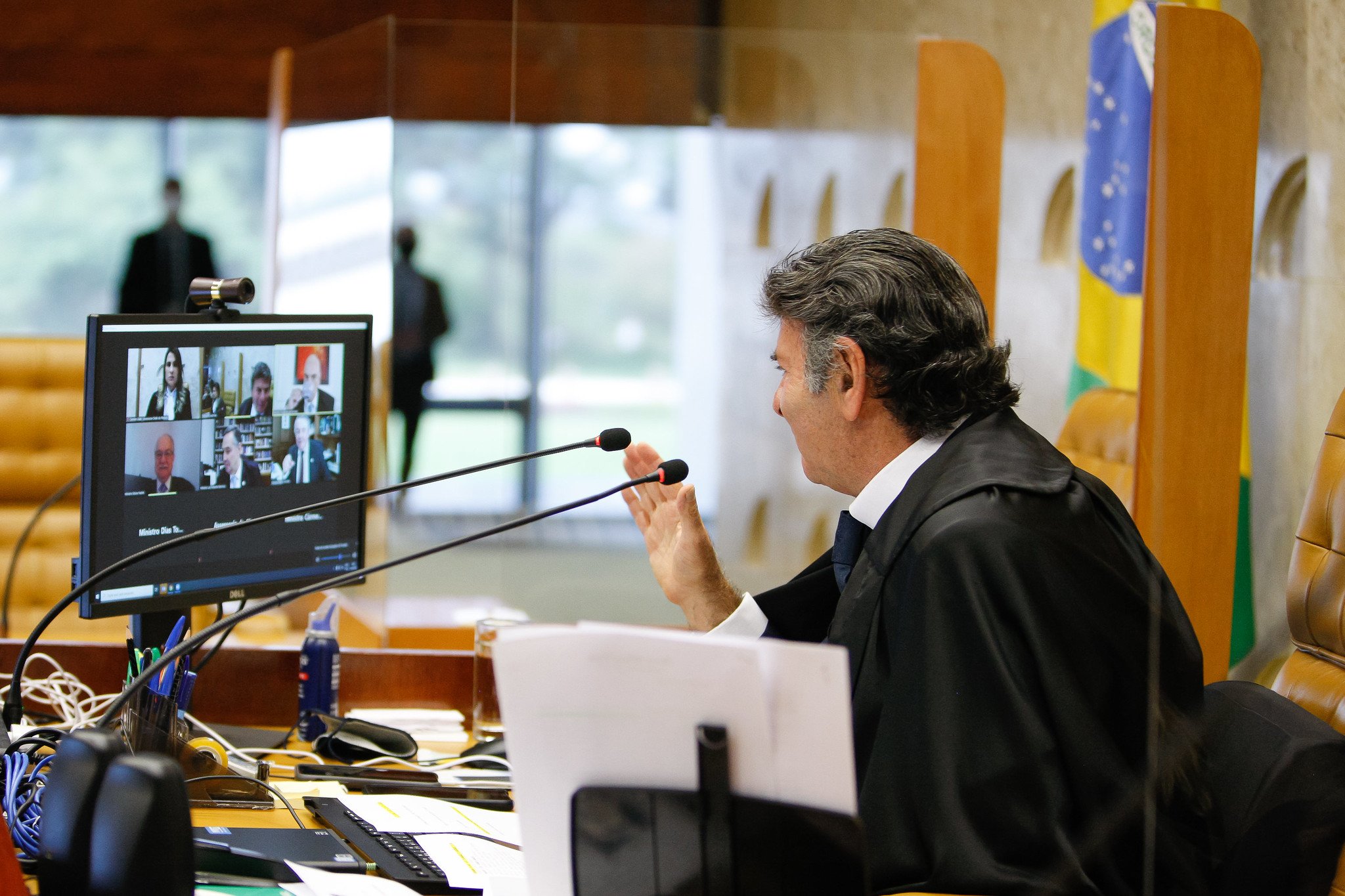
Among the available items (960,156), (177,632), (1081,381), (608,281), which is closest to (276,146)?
(608,281)

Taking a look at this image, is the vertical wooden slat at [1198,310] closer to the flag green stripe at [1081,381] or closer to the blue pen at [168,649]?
the flag green stripe at [1081,381]

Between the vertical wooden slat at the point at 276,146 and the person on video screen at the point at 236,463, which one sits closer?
the person on video screen at the point at 236,463

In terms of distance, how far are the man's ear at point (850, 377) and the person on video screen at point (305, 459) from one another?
724 mm

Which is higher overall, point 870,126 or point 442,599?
point 870,126

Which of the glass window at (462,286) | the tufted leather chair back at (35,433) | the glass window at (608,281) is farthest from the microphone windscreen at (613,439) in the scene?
the glass window at (462,286)

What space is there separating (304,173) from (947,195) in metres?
2.06

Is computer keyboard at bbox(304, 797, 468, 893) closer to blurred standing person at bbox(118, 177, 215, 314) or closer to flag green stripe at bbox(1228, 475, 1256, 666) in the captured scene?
flag green stripe at bbox(1228, 475, 1256, 666)

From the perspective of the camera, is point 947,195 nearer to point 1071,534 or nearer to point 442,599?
point 1071,534

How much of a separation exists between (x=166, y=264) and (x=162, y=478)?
17.3 ft

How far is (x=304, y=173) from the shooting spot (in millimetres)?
3928

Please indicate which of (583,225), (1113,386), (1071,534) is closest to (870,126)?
(583,225)

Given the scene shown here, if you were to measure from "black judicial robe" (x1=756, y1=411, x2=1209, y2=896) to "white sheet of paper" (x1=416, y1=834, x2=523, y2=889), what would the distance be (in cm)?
36

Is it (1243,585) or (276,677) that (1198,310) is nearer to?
(1243,585)

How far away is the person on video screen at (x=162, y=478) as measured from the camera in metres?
1.61
